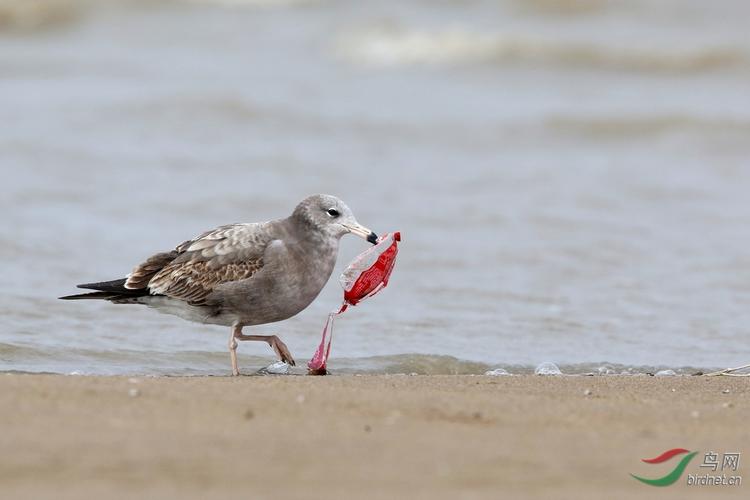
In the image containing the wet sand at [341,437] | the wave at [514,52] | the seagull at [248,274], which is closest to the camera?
the wet sand at [341,437]

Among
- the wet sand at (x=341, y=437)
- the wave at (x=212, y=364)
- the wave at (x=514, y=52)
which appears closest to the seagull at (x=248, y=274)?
the wave at (x=212, y=364)

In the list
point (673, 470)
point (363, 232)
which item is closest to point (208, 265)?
point (363, 232)

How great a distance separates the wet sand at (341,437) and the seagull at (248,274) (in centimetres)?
91

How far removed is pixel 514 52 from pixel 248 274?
15.7 metres

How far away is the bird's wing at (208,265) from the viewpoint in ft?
22.8

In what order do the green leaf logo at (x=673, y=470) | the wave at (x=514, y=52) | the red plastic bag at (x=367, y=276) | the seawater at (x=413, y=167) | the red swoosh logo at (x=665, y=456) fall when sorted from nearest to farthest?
the green leaf logo at (x=673, y=470) < the red swoosh logo at (x=665, y=456) < the red plastic bag at (x=367, y=276) < the seawater at (x=413, y=167) < the wave at (x=514, y=52)

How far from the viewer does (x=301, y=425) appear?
479cm

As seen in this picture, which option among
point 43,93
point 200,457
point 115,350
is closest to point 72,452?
point 200,457

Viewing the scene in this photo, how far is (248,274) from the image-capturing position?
22.7 feet

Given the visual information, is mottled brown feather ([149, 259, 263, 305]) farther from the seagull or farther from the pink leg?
the pink leg

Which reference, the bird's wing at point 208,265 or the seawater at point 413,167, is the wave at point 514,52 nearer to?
the seawater at point 413,167

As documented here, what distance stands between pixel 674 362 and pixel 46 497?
15.7 feet

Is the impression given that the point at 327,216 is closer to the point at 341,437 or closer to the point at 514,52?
the point at 341,437

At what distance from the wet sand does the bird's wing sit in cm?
103
